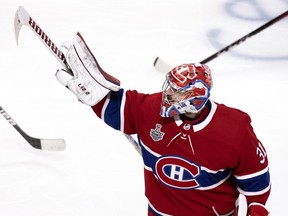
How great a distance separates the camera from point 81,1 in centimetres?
491

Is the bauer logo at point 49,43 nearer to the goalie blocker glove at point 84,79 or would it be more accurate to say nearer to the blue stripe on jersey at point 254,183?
the goalie blocker glove at point 84,79

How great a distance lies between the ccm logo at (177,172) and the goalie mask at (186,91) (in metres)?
0.17

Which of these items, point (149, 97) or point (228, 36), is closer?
point (149, 97)

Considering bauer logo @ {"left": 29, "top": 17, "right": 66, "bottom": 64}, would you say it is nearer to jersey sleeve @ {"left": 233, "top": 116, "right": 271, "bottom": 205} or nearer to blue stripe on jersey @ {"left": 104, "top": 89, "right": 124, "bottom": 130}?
blue stripe on jersey @ {"left": 104, "top": 89, "right": 124, "bottom": 130}

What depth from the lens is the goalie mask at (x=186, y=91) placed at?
1812mm

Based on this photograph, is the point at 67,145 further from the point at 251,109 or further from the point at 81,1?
the point at 81,1

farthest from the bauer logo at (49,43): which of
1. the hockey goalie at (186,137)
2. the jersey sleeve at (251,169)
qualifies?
the jersey sleeve at (251,169)

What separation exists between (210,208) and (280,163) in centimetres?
114

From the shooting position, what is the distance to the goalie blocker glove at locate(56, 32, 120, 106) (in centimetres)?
193

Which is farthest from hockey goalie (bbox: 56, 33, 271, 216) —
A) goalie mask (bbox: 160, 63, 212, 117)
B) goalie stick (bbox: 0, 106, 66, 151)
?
goalie stick (bbox: 0, 106, 66, 151)

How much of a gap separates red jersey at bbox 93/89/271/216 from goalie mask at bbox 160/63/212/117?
0.07m

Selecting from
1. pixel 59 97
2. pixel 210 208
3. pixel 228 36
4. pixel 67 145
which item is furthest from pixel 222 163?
pixel 228 36

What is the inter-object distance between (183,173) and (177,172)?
0.02 m

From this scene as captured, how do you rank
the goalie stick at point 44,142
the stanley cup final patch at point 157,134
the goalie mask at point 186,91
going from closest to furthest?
the goalie mask at point 186,91
the stanley cup final patch at point 157,134
the goalie stick at point 44,142
